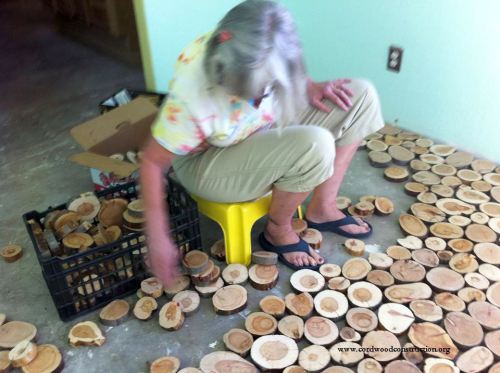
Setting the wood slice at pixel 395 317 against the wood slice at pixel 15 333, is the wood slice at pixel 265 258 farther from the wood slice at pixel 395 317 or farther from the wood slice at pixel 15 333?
the wood slice at pixel 15 333

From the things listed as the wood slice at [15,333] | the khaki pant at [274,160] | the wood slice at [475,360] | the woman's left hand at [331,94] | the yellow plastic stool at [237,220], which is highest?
the woman's left hand at [331,94]

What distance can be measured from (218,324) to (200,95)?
61 cm

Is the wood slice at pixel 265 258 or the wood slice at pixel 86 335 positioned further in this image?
the wood slice at pixel 265 258

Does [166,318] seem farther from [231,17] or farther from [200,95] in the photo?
[231,17]

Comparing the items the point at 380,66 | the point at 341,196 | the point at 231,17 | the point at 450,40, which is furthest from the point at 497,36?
the point at 231,17

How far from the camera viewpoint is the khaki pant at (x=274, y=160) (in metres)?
1.28

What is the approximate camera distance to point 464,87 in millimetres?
1845

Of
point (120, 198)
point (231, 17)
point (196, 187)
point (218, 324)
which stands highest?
point (231, 17)

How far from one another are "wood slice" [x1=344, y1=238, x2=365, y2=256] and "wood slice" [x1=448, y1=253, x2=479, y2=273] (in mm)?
252

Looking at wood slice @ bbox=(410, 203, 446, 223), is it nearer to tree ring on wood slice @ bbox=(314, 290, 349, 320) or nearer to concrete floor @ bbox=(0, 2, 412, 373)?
concrete floor @ bbox=(0, 2, 412, 373)

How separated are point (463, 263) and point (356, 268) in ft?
1.02

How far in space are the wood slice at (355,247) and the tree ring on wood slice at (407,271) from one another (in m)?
0.11

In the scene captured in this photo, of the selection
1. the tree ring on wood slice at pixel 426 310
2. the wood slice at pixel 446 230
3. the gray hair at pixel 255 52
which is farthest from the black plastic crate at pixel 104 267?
the wood slice at pixel 446 230

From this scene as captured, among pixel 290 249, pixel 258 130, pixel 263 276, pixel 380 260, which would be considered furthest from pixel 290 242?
pixel 258 130
